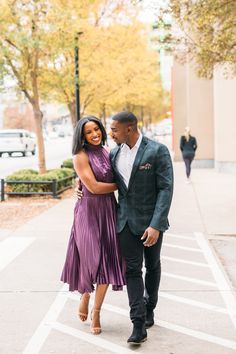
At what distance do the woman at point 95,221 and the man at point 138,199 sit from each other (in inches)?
6.5

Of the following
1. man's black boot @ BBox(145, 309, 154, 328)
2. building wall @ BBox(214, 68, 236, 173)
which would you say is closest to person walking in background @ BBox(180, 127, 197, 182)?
building wall @ BBox(214, 68, 236, 173)

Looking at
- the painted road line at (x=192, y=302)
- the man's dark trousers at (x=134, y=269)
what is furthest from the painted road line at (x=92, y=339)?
the painted road line at (x=192, y=302)

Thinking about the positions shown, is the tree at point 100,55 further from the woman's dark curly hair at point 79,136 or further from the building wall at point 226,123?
the woman's dark curly hair at point 79,136

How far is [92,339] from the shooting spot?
191 inches

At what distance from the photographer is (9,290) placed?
648cm

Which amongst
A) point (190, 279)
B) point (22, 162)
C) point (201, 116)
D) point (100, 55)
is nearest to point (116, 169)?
point (190, 279)

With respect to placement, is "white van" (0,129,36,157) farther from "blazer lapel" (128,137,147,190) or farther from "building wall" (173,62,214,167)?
"blazer lapel" (128,137,147,190)

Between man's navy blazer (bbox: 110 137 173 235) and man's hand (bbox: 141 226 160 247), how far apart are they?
0.15 feet

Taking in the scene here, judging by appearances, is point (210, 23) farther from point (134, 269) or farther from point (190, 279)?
point (134, 269)

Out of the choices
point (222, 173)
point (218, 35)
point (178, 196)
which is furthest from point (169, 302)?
point (222, 173)

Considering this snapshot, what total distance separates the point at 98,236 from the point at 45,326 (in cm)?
94

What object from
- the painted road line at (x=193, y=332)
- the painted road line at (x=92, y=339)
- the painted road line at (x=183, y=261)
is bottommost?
the painted road line at (x=183, y=261)

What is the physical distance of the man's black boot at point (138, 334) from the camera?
4.67 metres

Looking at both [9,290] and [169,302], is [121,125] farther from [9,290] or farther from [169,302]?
[9,290]
